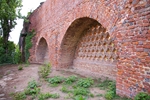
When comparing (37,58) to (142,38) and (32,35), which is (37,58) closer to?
(32,35)

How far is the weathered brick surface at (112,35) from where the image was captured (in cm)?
309

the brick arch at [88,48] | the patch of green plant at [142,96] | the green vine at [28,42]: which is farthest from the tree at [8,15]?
the patch of green plant at [142,96]

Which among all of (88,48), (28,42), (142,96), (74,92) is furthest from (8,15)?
(142,96)

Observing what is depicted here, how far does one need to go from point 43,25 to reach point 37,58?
8.90 feet

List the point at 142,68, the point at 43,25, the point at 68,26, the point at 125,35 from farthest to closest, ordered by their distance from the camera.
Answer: the point at 43,25 → the point at 68,26 → the point at 125,35 → the point at 142,68

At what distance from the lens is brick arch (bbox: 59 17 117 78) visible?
5426 mm

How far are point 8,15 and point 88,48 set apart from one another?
7.33 metres

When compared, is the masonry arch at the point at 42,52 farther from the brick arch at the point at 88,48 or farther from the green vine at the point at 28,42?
the brick arch at the point at 88,48

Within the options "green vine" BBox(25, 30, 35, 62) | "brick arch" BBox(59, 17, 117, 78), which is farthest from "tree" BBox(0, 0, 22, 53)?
"brick arch" BBox(59, 17, 117, 78)

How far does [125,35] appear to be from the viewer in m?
3.51

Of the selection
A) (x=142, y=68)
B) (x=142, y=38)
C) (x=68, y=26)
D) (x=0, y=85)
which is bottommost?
(x=0, y=85)

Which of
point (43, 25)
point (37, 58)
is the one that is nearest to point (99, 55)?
point (43, 25)

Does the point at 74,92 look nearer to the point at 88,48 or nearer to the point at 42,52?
the point at 88,48

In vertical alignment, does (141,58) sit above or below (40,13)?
below
